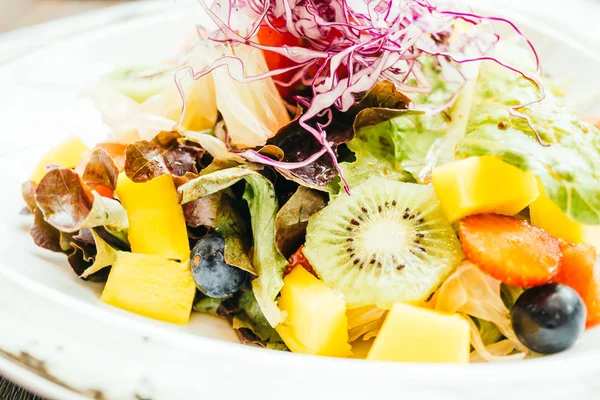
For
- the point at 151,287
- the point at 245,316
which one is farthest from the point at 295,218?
the point at 151,287

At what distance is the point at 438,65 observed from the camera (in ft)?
6.63

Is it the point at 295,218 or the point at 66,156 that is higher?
the point at 295,218

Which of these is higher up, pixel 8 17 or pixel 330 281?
pixel 330 281

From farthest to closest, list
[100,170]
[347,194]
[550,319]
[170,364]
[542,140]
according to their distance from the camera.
→ [100,170], [347,194], [542,140], [550,319], [170,364]

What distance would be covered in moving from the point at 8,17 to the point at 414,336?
4.72m

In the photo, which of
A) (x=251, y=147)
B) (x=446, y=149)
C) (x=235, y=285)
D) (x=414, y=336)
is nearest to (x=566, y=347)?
(x=414, y=336)

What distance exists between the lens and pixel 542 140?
1.48m

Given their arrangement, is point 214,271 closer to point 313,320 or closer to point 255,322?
point 255,322

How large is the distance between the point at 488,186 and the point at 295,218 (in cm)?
53

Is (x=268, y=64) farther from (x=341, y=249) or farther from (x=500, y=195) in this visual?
(x=500, y=195)

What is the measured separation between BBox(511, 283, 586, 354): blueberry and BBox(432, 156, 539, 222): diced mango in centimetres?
23

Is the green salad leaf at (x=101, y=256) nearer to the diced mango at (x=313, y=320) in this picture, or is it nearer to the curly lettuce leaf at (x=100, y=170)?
the curly lettuce leaf at (x=100, y=170)

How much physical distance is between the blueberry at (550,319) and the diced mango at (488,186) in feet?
0.77

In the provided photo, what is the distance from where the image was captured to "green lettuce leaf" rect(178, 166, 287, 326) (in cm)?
153
